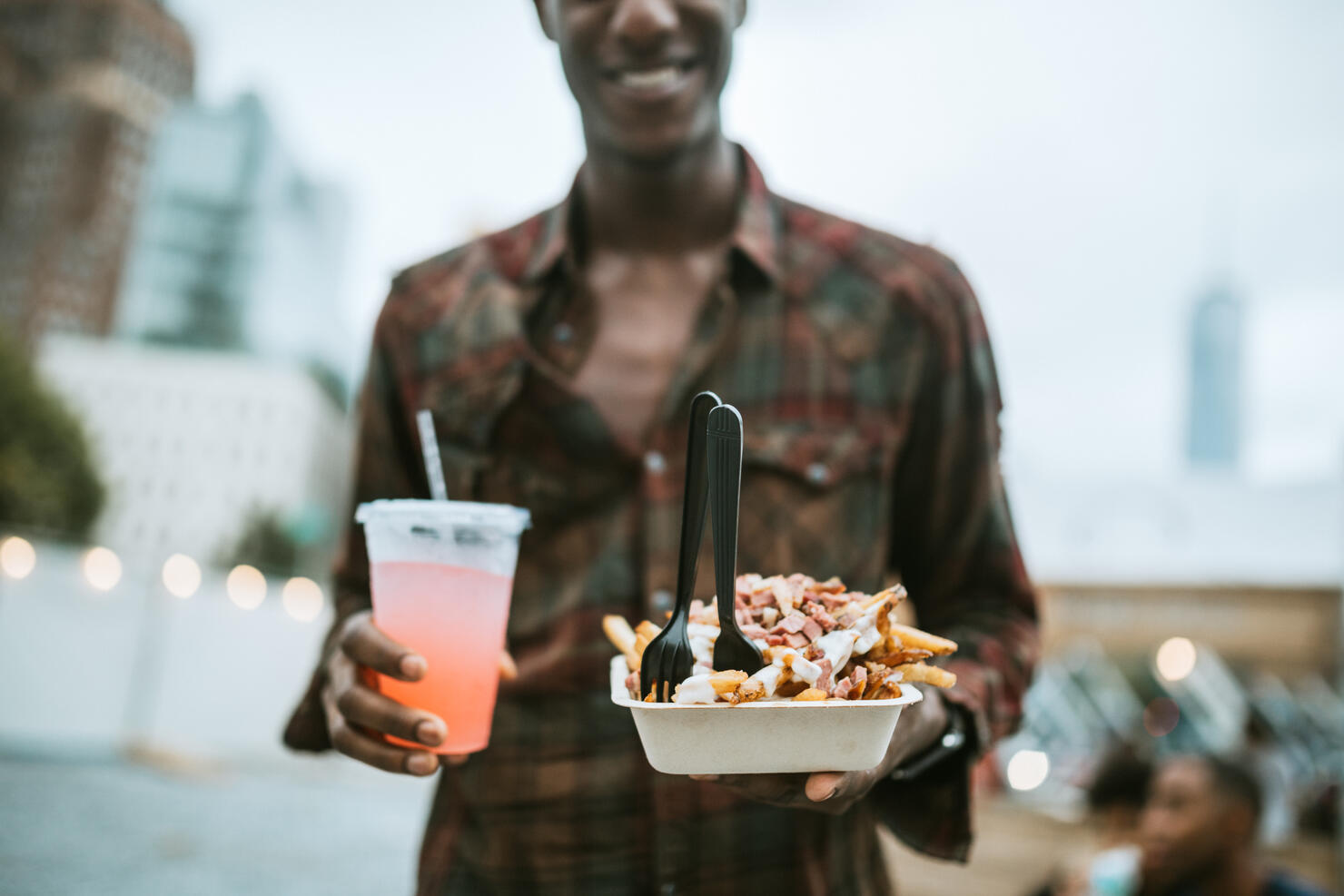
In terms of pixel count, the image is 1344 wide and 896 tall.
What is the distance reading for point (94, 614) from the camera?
877 centimetres

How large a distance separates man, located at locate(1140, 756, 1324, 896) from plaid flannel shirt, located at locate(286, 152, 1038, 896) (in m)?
2.40

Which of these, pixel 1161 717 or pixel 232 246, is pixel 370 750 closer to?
pixel 1161 717

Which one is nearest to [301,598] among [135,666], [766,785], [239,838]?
[135,666]

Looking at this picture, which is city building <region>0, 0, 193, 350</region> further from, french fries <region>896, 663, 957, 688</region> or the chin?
french fries <region>896, 663, 957, 688</region>

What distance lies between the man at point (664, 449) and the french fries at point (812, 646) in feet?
0.94

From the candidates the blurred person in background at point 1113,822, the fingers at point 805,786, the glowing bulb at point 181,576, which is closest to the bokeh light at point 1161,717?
the blurred person in background at point 1113,822

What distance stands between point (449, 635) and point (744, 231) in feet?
2.39

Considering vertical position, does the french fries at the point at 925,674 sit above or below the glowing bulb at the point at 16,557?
above

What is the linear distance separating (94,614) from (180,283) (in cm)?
1003

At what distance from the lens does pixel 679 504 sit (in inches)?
51.2

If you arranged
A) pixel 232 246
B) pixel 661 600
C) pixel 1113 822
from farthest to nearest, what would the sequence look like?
pixel 232 246, pixel 1113 822, pixel 661 600

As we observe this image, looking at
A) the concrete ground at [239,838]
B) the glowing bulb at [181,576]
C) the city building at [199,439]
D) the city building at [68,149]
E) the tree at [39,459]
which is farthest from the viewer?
the city building at [68,149]

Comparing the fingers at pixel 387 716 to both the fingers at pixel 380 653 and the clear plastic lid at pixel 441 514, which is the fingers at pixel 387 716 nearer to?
the fingers at pixel 380 653

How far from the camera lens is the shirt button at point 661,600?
1267 millimetres
